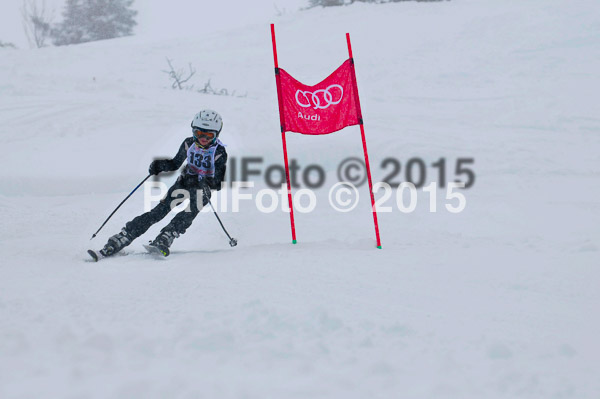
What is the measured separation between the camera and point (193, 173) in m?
5.80

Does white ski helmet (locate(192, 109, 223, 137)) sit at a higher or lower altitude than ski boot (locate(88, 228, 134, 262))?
higher

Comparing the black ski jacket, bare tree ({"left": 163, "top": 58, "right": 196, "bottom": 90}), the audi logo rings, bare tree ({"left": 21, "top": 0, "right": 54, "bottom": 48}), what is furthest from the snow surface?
bare tree ({"left": 21, "top": 0, "right": 54, "bottom": 48})

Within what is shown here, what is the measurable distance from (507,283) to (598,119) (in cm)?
1044

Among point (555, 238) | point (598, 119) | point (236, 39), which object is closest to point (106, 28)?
point (236, 39)

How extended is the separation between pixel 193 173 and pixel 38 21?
34586 mm

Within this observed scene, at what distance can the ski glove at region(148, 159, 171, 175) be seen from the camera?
5.64m

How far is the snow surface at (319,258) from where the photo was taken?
262 centimetres

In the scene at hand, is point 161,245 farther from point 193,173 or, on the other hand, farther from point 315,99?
point 315,99

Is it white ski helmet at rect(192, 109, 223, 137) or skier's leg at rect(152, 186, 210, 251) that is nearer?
skier's leg at rect(152, 186, 210, 251)

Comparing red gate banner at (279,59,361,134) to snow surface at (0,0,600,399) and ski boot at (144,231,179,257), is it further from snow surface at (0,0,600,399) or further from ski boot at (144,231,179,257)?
ski boot at (144,231,179,257)

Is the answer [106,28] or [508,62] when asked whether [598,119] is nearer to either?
[508,62]

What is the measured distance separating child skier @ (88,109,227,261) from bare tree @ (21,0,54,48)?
1329 inches

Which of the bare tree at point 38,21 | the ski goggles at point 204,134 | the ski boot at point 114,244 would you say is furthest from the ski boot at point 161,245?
the bare tree at point 38,21

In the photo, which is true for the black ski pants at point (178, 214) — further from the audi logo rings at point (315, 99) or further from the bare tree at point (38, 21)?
the bare tree at point (38, 21)
